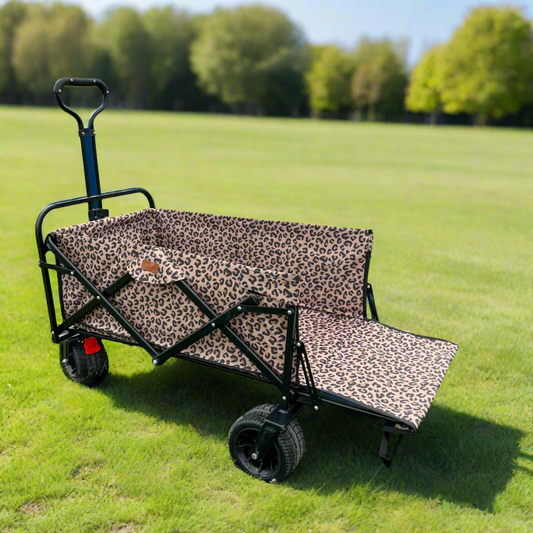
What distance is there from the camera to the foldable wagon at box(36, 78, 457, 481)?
9.23 feet

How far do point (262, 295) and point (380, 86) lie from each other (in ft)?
248

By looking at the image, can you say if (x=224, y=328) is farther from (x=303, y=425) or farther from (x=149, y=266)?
(x=303, y=425)

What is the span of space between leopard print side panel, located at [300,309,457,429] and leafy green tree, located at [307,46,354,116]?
75.9 m

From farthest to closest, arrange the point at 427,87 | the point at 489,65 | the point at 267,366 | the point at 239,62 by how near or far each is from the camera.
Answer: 1. the point at 239,62
2. the point at 427,87
3. the point at 489,65
4. the point at 267,366

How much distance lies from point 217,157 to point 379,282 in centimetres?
1364

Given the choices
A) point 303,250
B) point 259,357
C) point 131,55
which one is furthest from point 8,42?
point 259,357

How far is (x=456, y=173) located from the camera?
1664 cm

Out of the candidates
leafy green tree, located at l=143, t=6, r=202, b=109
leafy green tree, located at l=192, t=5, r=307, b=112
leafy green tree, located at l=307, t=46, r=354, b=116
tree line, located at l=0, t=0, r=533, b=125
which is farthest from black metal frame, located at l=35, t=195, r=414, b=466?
leafy green tree, located at l=143, t=6, r=202, b=109

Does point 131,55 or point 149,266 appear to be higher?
point 131,55

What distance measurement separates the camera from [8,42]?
294ft

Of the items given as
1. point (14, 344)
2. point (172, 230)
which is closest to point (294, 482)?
point (172, 230)

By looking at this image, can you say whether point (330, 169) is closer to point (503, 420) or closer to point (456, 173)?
point (456, 173)

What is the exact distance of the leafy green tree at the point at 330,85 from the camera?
76.6m

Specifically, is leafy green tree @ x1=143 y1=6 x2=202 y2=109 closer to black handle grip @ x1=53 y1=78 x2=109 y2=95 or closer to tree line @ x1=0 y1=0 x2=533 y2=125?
tree line @ x1=0 y1=0 x2=533 y2=125
